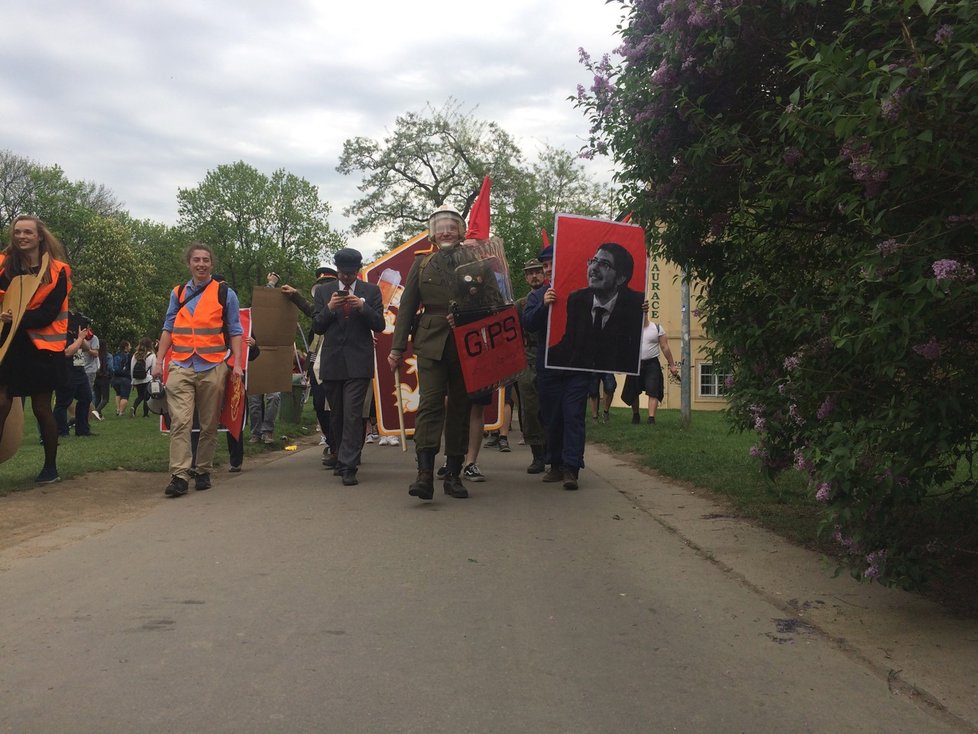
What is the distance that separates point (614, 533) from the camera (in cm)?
619

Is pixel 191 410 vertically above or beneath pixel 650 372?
beneath

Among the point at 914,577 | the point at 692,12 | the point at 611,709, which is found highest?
the point at 692,12

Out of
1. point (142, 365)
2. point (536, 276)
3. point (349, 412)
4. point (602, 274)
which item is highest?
point (536, 276)

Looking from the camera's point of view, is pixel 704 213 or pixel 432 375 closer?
pixel 704 213

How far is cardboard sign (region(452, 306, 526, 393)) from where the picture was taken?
304 inches

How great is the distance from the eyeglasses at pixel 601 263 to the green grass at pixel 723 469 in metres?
1.76

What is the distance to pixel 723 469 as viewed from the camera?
9.16 m

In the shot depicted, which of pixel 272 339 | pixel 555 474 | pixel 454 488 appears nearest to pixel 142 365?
pixel 272 339

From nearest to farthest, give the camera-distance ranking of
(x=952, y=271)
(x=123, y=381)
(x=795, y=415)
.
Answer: (x=952, y=271), (x=795, y=415), (x=123, y=381)

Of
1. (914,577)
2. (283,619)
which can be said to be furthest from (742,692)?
(283,619)

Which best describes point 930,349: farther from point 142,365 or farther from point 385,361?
point 142,365

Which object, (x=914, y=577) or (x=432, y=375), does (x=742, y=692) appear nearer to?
(x=914, y=577)

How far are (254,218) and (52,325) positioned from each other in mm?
64480

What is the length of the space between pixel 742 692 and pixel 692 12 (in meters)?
3.10
